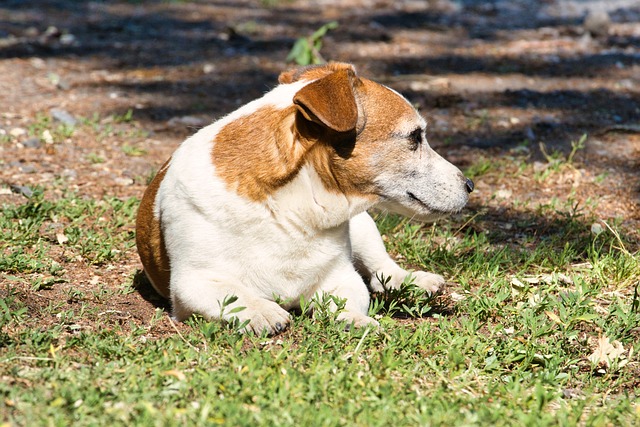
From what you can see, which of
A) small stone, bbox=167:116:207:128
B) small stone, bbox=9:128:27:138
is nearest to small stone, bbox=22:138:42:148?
small stone, bbox=9:128:27:138

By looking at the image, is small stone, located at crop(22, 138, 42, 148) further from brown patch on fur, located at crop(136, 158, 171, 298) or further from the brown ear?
the brown ear

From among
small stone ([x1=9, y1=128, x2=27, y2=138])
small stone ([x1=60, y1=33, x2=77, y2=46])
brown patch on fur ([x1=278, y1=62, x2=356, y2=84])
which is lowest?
small stone ([x1=60, y1=33, x2=77, y2=46])

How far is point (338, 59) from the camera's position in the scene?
31.8 feet

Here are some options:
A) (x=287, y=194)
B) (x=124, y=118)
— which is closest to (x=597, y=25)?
(x=124, y=118)

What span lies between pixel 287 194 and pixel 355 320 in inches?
26.9

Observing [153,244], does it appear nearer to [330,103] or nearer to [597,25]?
[330,103]

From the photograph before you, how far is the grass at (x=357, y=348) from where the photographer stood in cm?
300

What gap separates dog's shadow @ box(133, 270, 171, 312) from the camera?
4.34m

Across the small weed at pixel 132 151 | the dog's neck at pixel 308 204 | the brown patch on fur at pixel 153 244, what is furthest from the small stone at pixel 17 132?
the dog's neck at pixel 308 204

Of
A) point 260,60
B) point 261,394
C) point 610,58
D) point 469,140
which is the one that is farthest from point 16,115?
point 610,58

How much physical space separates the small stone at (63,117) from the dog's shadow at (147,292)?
292 cm

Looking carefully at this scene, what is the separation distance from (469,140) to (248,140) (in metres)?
3.73

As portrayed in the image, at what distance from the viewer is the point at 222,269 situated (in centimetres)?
389

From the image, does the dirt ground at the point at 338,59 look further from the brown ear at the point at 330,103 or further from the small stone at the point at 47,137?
the brown ear at the point at 330,103
